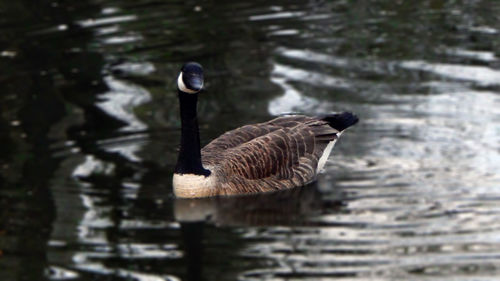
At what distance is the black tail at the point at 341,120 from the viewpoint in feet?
38.6

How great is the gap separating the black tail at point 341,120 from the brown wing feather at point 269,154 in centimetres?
7

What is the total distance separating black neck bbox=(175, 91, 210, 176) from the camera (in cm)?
1077

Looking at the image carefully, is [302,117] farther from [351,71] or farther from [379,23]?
[379,23]

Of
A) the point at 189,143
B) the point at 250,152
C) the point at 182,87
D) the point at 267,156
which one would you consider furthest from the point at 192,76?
the point at 267,156

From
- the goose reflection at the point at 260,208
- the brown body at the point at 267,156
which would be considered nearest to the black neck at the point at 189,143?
the brown body at the point at 267,156

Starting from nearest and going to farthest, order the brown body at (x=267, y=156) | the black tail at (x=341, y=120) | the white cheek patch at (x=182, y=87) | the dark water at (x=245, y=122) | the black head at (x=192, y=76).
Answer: the dark water at (x=245, y=122) < the black head at (x=192, y=76) < the white cheek patch at (x=182, y=87) < the brown body at (x=267, y=156) < the black tail at (x=341, y=120)

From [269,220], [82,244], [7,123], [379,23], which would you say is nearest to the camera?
[82,244]

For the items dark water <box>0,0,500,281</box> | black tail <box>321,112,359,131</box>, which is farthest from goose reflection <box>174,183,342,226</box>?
black tail <box>321,112,359,131</box>

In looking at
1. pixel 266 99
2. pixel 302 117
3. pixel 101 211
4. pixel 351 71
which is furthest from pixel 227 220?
pixel 351 71

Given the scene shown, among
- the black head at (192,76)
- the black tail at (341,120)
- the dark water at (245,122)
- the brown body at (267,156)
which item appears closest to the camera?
the dark water at (245,122)

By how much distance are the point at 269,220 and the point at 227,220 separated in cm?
40

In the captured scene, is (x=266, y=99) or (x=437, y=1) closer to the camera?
(x=266, y=99)

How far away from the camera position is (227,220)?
1015 centimetres

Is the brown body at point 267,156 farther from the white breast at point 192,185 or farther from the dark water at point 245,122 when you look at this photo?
the dark water at point 245,122
